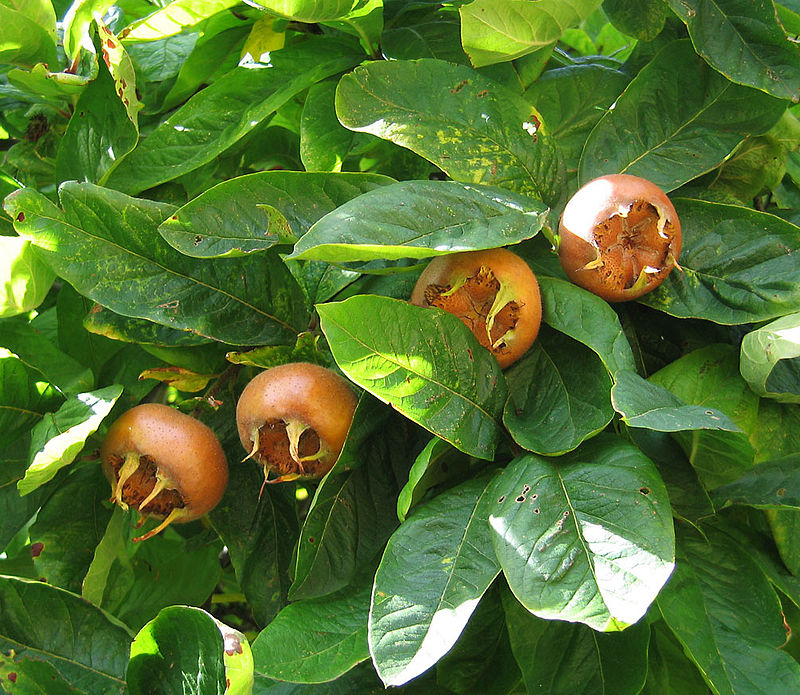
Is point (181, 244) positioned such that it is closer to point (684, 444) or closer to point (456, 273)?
point (456, 273)

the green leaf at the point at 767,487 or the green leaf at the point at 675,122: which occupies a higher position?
the green leaf at the point at 675,122

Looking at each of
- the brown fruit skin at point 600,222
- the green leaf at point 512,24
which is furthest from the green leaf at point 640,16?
the brown fruit skin at point 600,222

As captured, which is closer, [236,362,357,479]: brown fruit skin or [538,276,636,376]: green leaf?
[538,276,636,376]: green leaf

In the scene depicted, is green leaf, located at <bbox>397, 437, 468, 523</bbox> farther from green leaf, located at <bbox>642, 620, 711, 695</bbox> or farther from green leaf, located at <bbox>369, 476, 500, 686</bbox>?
green leaf, located at <bbox>642, 620, 711, 695</bbox>

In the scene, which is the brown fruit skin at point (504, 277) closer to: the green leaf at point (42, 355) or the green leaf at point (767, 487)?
the green leaf at point (767, 487)

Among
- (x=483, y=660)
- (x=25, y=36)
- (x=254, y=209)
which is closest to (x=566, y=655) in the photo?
(x=483, y=660)

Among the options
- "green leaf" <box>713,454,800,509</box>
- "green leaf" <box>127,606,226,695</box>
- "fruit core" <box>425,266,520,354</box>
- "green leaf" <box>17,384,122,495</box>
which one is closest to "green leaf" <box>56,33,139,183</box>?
"green leaf" <box>17,384,122,495</box>

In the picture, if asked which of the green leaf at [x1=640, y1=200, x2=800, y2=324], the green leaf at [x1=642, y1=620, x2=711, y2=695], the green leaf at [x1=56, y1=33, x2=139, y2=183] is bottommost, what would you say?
the green leaf at [x1=642, y1=620, x2=711, y2=695]
